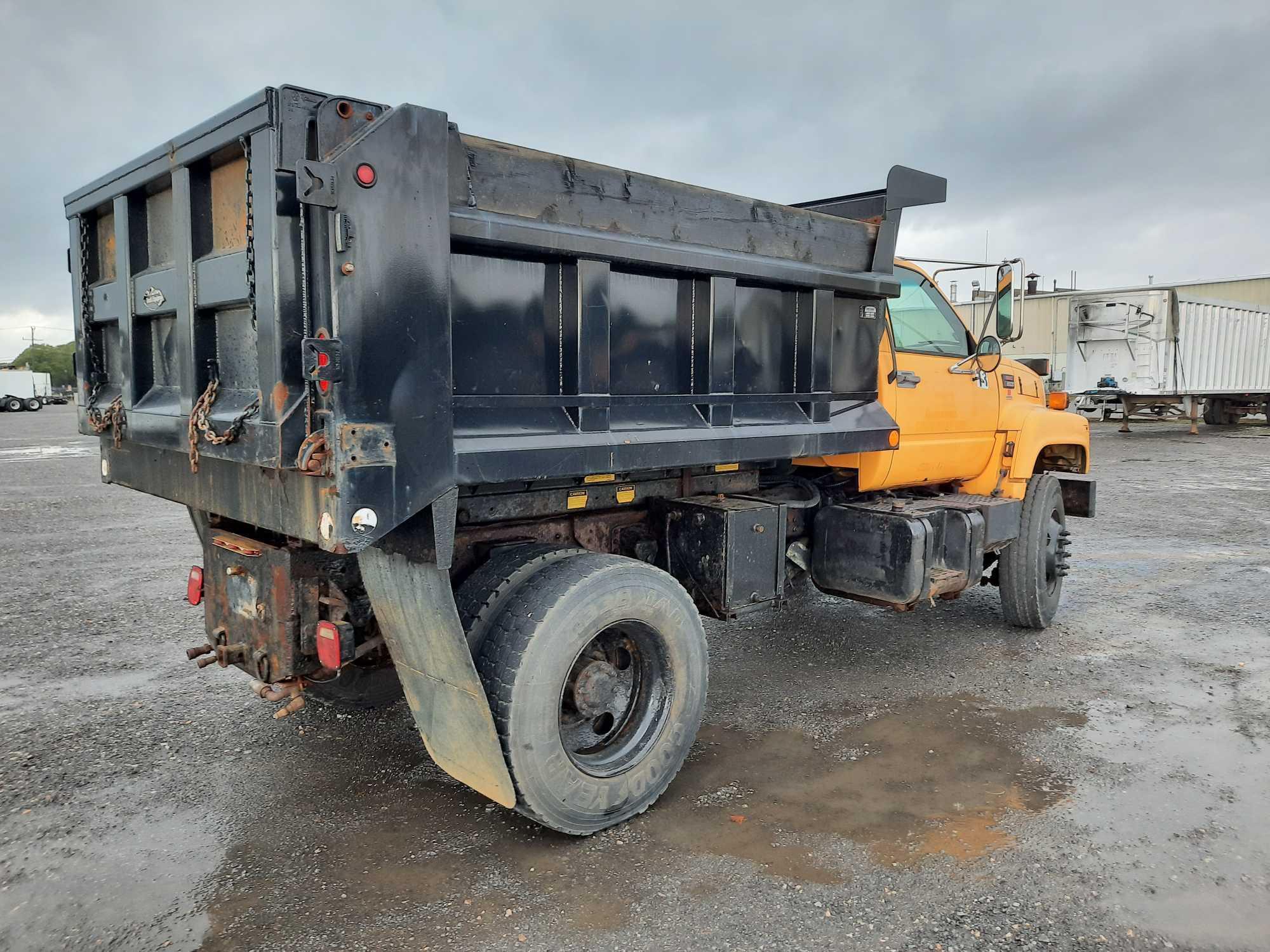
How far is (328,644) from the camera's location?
328 centimetres

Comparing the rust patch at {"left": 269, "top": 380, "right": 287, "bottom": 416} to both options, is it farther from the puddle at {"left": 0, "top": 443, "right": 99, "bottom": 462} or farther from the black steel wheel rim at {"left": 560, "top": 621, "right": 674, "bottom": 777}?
the puddle at {"left": 0, "top": 443, "right": 99, "bottom": 462}

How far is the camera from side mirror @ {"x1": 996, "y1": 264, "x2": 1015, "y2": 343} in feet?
17.0

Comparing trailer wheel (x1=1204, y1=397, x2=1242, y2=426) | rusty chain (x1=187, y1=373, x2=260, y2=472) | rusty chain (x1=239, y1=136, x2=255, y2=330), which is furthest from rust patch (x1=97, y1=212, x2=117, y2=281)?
trailer wheel (x1=1204, y1=397, x2=1242, y2=426)

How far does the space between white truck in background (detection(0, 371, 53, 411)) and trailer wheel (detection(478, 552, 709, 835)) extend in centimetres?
5747

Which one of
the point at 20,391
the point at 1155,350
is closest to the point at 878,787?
the point at 1155,350

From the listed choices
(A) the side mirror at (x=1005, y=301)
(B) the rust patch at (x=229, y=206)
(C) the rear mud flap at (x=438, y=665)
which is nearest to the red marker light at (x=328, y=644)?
(C) the rear mud flap at (x=438, y=665)

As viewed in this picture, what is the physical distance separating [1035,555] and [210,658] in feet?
16.8

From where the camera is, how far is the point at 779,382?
4.33 m

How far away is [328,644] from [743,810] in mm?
1812

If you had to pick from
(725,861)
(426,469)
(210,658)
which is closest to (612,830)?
(725,861)

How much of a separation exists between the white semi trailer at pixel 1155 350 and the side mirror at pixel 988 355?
738 inches

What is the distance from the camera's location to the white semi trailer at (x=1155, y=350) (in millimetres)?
21719

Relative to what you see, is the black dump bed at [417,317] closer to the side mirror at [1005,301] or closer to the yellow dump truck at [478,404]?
the yellow dump truck at [478,404]

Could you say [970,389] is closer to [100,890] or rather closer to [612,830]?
[612,830]
